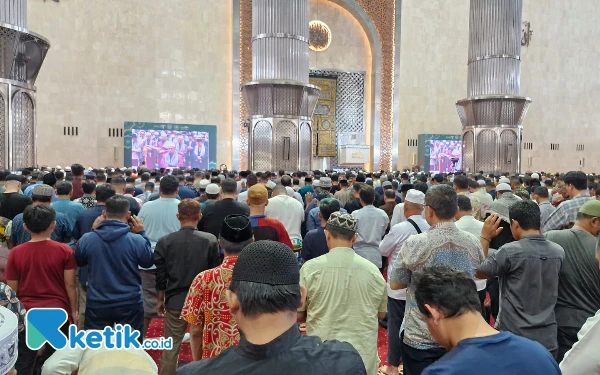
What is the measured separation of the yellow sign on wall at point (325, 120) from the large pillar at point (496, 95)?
535 centimetres

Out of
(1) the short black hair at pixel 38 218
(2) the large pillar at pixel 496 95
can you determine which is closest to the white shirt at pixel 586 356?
(1) the short black hair at pixel 38 218

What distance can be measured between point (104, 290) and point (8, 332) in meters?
2.03

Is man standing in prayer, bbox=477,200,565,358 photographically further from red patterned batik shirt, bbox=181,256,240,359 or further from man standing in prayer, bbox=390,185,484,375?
red patterned batik shirt, bbox=181,256,240,359

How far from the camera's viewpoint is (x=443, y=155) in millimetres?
17172

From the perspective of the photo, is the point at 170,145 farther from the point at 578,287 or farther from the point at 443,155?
the point at 578,287

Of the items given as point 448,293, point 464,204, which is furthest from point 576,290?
point 448,293

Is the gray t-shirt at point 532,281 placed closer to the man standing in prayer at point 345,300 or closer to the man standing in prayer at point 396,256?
the man standing in prayer at point 345,300

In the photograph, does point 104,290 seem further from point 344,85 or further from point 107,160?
point 344,85

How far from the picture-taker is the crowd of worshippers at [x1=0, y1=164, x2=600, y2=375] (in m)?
1.20

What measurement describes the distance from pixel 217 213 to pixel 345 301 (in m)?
1.95

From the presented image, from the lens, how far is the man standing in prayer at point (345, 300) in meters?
2.27

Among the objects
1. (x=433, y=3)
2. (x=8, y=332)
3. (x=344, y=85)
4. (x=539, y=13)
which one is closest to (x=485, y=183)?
(x=8, y=332)

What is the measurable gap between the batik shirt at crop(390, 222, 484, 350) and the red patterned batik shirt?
32.2 inches

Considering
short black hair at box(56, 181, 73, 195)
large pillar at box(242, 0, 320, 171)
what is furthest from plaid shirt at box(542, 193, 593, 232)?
large pillar at box(242, 0, 320, 171)
